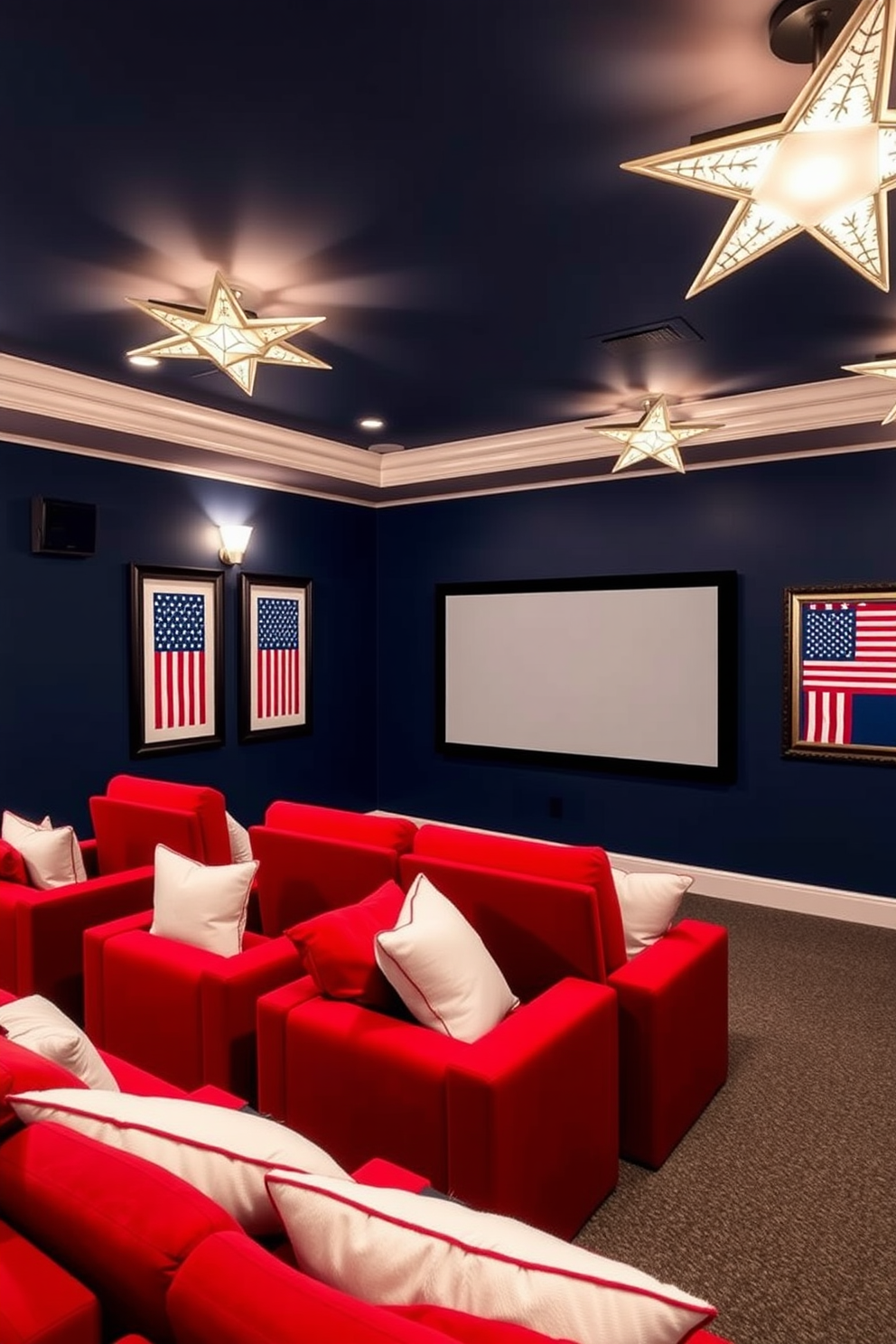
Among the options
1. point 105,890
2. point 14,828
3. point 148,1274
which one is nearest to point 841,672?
point 105,890

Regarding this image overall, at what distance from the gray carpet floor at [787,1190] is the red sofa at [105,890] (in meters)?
1.85

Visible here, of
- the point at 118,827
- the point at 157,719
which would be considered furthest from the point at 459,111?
the point at 157,719

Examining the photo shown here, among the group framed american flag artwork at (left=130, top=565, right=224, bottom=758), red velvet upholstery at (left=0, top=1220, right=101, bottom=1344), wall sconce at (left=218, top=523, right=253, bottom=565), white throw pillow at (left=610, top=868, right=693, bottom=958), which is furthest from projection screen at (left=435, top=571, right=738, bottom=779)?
red velvet upholstery at (left=0, top=1220, right=101, bottom=1344)

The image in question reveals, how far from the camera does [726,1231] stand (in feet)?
7.22

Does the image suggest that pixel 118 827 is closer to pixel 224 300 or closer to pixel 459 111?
pixel 224 300

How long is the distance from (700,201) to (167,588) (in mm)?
3681

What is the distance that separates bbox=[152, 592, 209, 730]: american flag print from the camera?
5141 mm

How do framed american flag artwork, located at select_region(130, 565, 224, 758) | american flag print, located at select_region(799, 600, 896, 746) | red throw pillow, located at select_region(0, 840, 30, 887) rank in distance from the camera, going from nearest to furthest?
red throw pillow, located at select_region(0, 840, 30, 887) < american flag print, located at select_region(799, 600, 896, 746) < framed american flag artwork, located at select_region(130, 565, 224, 758)

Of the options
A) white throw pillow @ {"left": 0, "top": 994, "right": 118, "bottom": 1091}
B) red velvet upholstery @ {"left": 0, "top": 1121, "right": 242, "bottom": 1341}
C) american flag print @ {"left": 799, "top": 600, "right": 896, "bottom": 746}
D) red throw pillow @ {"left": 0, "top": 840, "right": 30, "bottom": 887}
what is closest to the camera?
red velvet upholstery @ {"left": 0, "top": 1121, "right": 242, "bottom": 1341}

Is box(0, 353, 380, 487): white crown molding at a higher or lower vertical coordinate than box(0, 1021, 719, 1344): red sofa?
higher

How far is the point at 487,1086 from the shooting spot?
1823 millimetres

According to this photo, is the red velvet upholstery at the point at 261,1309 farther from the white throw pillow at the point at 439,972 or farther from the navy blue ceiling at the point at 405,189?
the navy blue ceiling at the point at 405,189

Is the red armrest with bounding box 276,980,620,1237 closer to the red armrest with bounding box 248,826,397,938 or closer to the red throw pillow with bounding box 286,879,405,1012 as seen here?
the red throw pillow with bounding box 286,879,405,1012

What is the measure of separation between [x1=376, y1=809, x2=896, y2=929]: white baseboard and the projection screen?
594 mm
